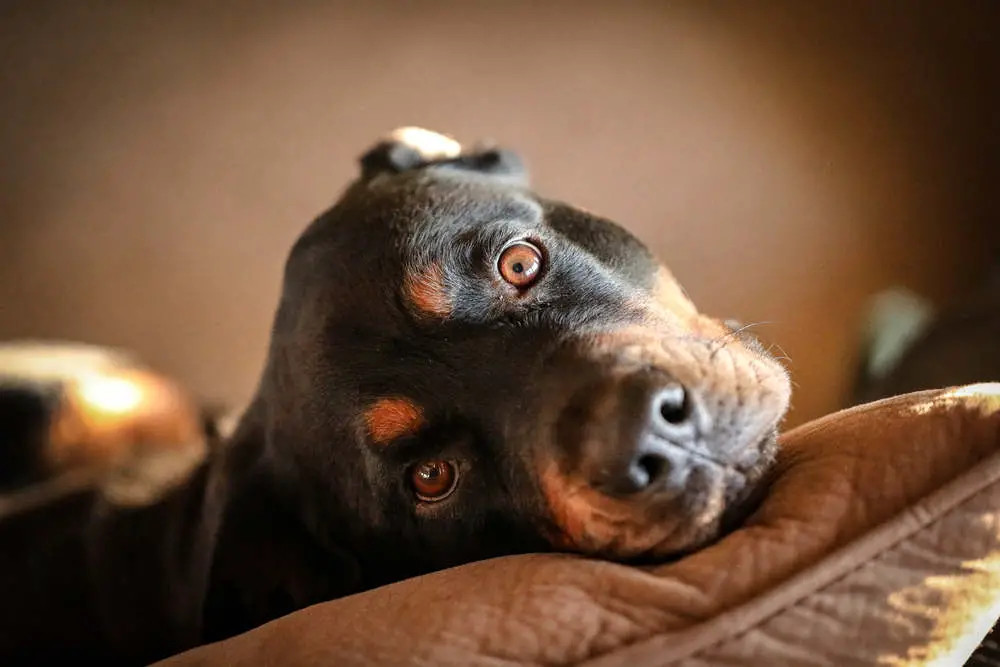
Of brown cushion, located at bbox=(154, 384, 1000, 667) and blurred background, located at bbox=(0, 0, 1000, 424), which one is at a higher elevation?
blurred background, located at bbox=(0, 0, 1000, 424)

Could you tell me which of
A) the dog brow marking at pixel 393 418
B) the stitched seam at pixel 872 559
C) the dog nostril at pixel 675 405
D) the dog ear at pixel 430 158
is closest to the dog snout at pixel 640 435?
the dog nostril at pixel 675 405

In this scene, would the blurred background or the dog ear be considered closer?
the dog ear

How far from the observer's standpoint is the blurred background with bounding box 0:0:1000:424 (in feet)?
9.95

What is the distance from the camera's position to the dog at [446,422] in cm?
147

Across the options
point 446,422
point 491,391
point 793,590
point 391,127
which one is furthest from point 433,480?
point 391,127

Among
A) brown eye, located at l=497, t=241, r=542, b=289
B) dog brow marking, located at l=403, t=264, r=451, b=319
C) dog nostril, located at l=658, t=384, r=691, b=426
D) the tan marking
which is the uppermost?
brown eye, located at l=497, t=241, r=542, b=289

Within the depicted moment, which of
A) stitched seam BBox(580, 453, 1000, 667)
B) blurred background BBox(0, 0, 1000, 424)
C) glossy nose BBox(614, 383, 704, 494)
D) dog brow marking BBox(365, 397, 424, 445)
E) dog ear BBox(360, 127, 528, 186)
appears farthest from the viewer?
blurred background BBox(0, 0, 1000, 424)

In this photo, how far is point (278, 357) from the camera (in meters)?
2.09

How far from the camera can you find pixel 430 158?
243 centimetres

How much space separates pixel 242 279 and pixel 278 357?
1571 millimetres

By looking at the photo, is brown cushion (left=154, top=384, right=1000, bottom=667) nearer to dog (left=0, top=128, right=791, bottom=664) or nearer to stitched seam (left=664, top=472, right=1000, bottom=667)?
stitched seam (left=664, top=472, right=1000, bottom=667)

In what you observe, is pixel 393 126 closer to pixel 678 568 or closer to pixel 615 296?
pixel 615 296

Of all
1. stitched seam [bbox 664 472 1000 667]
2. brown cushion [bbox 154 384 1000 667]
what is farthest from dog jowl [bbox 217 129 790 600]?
stitched seam [bbox 664 472 1000 667]

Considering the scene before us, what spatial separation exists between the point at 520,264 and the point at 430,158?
2.31ft
